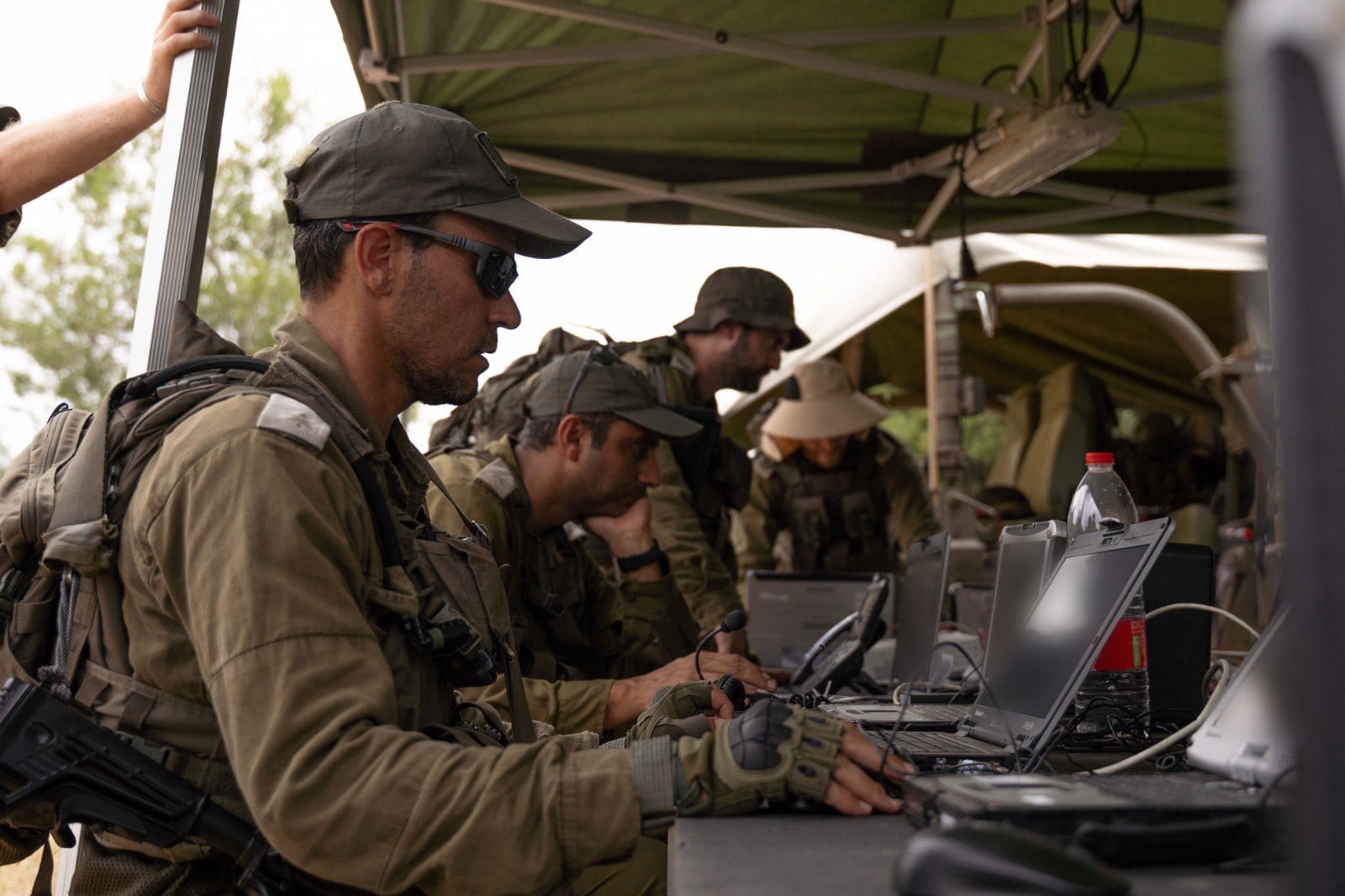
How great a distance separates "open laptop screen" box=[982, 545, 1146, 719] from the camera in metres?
1.72

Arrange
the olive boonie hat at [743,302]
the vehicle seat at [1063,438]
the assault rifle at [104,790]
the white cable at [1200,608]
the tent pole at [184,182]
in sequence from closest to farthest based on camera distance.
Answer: the assault rifle at [104,790] → the white cable at [1200,608] → the tent pole at [184,182] → the olive boonie hat at [743,302] → the vehicle seat at [1063,438]

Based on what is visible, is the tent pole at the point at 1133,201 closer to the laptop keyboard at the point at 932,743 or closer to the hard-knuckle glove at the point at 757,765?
the laptop keyboard at the point at 932,743

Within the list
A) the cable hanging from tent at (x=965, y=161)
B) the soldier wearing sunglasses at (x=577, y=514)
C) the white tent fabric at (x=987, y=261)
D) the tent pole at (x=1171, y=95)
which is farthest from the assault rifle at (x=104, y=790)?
the white tent fabric at (x=987, y=261)

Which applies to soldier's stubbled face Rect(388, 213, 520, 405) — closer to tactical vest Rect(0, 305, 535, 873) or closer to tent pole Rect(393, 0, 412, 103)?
tactical vest Rect(0, 305, 535, 873)

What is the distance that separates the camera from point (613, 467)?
13.0ft

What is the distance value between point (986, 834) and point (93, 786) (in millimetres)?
1164

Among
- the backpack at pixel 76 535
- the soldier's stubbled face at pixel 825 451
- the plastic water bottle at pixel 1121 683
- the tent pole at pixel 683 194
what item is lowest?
the plastic water bottle at pixel 1121 683

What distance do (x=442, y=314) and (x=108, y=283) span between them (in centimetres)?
2581

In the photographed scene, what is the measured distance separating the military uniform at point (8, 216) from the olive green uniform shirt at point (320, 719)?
1.24 metres

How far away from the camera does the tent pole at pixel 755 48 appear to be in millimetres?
4539

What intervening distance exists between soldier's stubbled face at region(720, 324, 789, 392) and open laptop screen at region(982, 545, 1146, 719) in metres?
3.25

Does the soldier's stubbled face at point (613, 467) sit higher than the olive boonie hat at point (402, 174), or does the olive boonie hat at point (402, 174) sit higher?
the olive boonie hat at point (402, 174)

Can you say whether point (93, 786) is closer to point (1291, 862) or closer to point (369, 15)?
point (1291, 862)

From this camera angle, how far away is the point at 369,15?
4555mm
